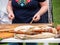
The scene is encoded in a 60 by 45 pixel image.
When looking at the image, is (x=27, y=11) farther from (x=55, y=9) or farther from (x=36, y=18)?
(x=55, y=9)

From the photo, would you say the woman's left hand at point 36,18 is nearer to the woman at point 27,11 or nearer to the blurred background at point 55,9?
the woman at point 27,11

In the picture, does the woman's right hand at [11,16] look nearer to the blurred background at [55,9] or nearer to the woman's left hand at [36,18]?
the blurred background at [55,9]

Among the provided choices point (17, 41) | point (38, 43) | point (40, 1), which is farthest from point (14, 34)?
point (40, 1)

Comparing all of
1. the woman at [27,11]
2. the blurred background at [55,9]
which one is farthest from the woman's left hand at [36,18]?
the blurred background at [55,9]

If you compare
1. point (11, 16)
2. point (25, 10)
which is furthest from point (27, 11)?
point (11, 16)

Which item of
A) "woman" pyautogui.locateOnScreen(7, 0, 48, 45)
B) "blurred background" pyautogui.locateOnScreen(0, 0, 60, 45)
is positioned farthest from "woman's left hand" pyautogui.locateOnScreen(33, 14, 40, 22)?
"blurred background" pyautogui.locateOnScreen(0, 0, 60, 45)

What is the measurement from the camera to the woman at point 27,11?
4.09 feet

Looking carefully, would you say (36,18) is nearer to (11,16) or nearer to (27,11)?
(27,11)

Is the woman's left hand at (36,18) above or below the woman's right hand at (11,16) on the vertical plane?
below

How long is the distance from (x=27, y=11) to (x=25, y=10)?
0.02 metres

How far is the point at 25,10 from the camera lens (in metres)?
1.26

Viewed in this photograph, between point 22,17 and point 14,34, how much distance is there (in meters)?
0.14

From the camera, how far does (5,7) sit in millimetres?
1271

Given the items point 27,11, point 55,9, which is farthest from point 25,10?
point 55,9
